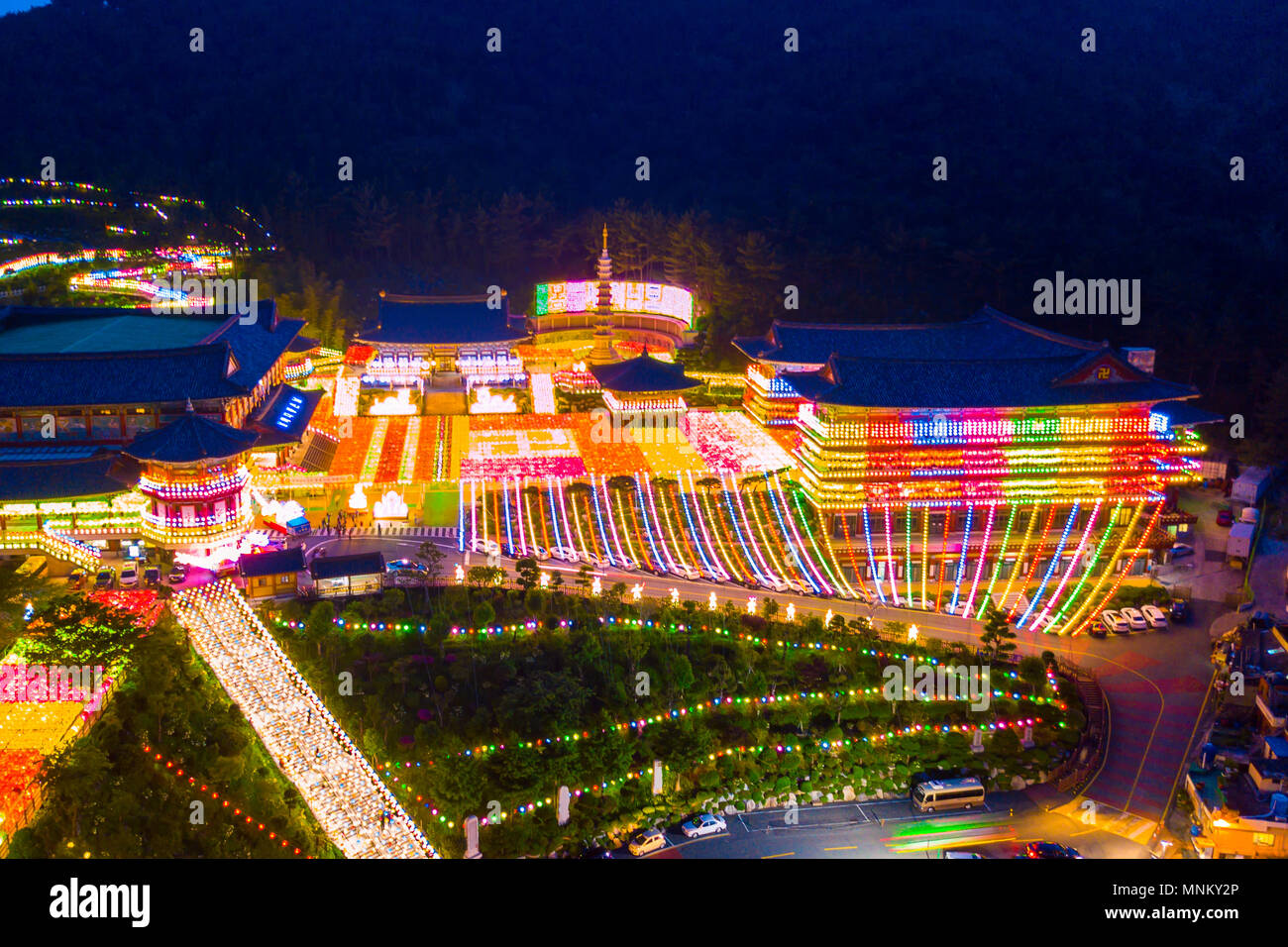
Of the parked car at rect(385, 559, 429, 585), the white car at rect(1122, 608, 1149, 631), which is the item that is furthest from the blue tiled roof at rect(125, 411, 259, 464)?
the white car at rect(1122, 608, 1149, 631)

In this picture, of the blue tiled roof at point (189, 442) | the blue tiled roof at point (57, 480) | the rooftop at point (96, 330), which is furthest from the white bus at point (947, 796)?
the rooftop at point (96, 330)

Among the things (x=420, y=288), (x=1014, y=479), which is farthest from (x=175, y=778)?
(x=420, y=288)

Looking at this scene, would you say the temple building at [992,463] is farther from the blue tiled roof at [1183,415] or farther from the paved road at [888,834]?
the paved road at [888,834]

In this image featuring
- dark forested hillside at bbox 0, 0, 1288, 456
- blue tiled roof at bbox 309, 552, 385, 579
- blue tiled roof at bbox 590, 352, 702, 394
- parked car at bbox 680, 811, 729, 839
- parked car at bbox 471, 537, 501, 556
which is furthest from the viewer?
dark forested hillside at bbox 0, 0, 1288, 456

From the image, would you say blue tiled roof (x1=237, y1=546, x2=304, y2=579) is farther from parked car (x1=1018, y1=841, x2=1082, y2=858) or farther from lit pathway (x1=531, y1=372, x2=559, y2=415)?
lit pathway (x1=531, y1=372, x2=559, y2=415)

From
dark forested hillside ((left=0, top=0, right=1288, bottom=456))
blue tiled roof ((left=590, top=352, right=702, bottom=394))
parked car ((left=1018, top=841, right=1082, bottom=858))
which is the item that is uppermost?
dark forested hillside ((left=0, top=0, right=1288, bottom=456))

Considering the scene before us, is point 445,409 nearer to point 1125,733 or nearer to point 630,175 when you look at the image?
point 1125,733

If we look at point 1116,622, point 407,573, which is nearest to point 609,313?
point 407,573

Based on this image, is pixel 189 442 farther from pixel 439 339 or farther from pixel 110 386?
pixel 439 339
